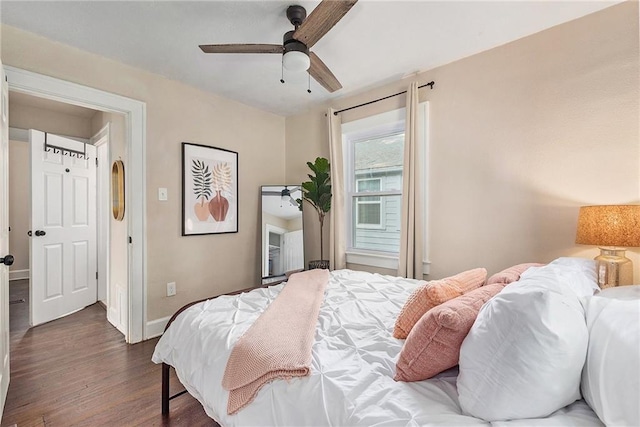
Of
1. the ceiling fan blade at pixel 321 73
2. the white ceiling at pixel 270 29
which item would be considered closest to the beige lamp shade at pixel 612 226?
the white ceiling at pixel 270 29

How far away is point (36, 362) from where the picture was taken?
2.19 meters

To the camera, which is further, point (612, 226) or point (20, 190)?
point (20, 190)

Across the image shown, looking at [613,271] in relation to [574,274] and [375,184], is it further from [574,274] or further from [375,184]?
[375,184]

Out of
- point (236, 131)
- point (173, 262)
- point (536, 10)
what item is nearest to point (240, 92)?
point (236, 131)

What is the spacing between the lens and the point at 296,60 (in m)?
1.71

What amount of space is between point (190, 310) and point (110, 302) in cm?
214

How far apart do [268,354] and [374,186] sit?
238 centimetres

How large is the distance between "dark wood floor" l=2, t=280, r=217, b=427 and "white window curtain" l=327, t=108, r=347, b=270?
1.86m

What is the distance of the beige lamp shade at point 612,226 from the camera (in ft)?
4.79

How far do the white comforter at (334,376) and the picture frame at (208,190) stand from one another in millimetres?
1467

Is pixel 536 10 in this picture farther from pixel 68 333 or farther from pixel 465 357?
pixel 68 333

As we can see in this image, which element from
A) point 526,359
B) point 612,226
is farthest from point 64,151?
point 612,226

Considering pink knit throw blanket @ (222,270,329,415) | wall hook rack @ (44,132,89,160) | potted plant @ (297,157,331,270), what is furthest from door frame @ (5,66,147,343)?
pink knit throw blanket @ (222,270,329,415)

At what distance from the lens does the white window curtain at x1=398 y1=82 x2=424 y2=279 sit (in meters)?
2.57
